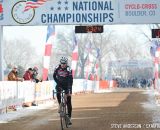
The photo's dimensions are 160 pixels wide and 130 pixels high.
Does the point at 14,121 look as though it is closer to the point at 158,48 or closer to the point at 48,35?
the point at 48,35

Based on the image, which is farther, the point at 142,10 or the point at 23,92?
the point at 142,10

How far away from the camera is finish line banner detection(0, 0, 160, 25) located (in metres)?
25.8

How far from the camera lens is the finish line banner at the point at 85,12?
1014 inches

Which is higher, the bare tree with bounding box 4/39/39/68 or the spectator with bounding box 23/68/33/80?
the bare tree with bounding box 4/39/39/68

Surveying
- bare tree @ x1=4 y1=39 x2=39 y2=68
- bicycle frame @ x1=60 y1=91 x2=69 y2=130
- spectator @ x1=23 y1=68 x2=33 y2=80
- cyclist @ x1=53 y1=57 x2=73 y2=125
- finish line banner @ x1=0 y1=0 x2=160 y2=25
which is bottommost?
bicycle frame @ x1=60 y1=91 x2=69 y2=130

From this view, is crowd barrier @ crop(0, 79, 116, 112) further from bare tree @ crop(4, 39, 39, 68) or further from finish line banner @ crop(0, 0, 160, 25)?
bare tree @ crop(4, 39, 39, 68)

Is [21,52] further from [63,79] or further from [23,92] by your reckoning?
[63,79]

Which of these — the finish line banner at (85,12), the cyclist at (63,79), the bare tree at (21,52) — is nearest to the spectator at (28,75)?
the finish line banner at (85,12)

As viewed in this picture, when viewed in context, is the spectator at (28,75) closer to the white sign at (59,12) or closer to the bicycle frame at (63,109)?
the white sign at (59,12)

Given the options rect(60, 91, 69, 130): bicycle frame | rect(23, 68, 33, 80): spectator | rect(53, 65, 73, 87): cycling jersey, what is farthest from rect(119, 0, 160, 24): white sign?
rect(60, 91, 69, 130): bicycle frame

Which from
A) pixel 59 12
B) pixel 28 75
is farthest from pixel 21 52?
pixel 59 12

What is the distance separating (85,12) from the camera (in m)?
25.8

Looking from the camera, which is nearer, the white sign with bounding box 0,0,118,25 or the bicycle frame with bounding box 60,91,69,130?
the bicycle frame with bounding box 60,91,69,130

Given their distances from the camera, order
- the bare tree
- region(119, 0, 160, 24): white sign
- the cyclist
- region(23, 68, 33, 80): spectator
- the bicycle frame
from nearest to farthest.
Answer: the bicycle frame
the cyclist
region(119, 0, 160, 24): white sign
region(23, 68, 33, 80): spectator
the bare tree
